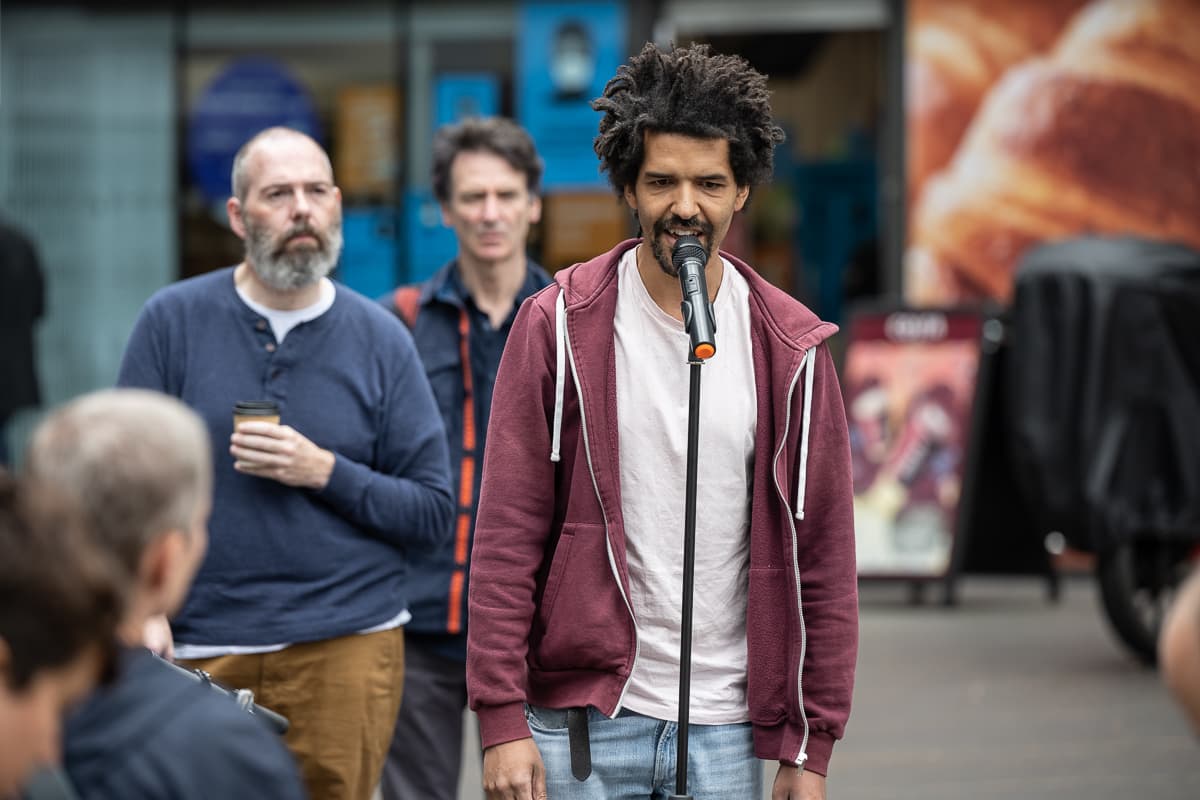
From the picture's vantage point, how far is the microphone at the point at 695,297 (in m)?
3.01

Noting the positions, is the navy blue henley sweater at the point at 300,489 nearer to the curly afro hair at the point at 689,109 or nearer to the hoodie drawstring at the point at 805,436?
the curly afro hair at the point at 689,109

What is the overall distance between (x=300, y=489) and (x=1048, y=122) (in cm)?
867

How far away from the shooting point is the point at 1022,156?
11711mm

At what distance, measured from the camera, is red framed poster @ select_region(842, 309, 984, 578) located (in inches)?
412

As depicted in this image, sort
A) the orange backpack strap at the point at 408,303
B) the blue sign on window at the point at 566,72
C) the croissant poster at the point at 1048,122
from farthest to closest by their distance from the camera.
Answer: the blue sign on window at the point at 566,72
the croissant poster at the point at 1048,122
the orange backpack strap at the point at 408,303

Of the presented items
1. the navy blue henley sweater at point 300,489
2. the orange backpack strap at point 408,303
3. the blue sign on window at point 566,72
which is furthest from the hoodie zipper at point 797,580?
the blue sign on window at point 566,72

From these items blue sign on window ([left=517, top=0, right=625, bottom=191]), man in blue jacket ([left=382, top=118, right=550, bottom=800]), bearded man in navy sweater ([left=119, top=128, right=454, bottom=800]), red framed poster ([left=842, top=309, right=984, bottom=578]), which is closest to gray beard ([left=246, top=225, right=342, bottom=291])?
bearded man in navy sweater ([left=119, top=128, right=454, bottom=800])

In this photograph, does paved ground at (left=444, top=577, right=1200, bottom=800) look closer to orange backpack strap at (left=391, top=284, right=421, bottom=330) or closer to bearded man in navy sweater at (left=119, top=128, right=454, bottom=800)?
orange backpack strap at (left=391, top=284, right=421, bottom=330)

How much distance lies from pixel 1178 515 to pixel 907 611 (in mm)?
2493

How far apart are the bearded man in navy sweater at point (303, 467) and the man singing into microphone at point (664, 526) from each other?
2.99 ft

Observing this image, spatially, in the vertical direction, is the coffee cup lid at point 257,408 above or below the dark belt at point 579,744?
above

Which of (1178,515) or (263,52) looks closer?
(1178,515)

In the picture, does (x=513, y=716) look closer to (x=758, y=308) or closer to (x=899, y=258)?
(x=758, y=308)

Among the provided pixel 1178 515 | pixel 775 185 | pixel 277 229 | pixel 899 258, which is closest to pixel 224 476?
pixel 277 229
